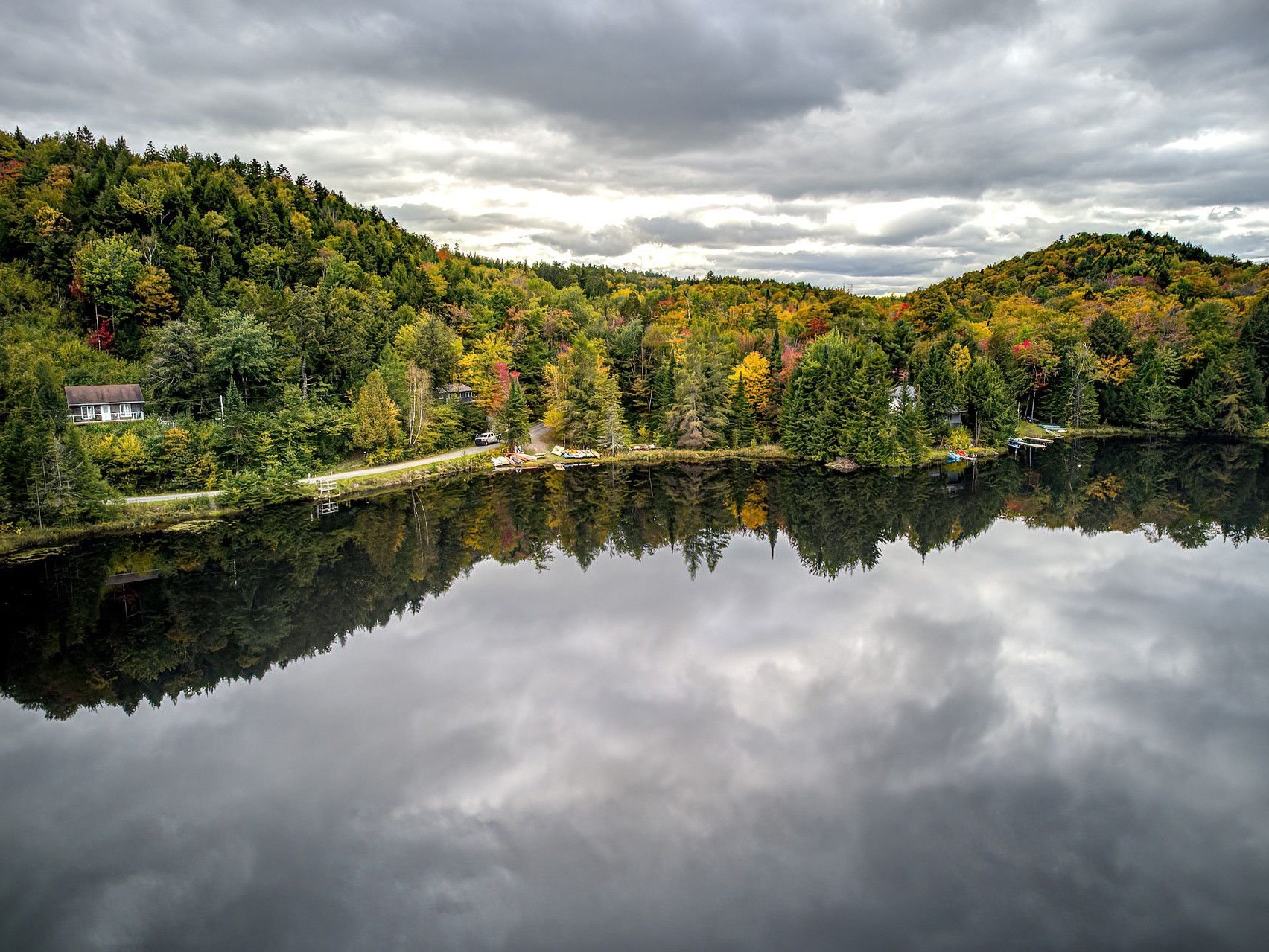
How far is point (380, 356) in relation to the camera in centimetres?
4825

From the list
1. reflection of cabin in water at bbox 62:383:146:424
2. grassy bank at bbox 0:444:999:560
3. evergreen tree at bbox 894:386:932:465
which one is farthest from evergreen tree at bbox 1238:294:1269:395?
reflection of cabin in water at bbox 62:383:146:424

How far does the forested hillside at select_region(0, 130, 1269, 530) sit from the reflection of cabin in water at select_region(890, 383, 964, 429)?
1.06ft

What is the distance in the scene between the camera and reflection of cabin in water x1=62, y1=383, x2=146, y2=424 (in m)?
35.5

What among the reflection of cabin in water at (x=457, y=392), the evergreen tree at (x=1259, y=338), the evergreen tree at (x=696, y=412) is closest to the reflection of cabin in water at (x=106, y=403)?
the reflection of cabin in water at (x=457, y=392)

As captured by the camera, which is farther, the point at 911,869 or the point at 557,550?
→ the point at 557,550

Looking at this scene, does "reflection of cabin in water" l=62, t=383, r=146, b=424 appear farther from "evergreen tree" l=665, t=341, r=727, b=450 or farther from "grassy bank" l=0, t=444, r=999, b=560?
"evergreen tree" l=665, t=341, r=727, b=450

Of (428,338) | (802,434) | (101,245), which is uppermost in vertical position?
(101,245)

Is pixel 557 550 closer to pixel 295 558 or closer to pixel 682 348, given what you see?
pixel 295 558

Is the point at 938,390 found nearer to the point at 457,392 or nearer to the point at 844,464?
the point at 844,464

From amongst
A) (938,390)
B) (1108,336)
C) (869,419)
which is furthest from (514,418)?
(1108,336)

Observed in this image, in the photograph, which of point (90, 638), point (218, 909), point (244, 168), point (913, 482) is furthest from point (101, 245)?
point (913, 482)

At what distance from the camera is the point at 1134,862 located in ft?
38.9

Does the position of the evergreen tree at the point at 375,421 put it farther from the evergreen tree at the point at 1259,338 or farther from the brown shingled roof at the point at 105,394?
the evergreen tree at the point at 1259,338

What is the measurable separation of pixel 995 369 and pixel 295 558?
52.1 meters
